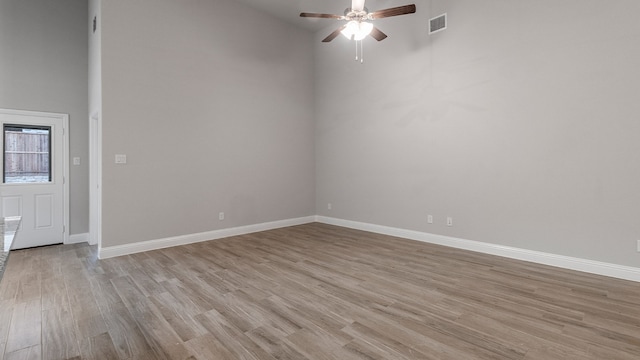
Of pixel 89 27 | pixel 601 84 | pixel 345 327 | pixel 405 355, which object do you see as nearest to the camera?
pixel 405 355

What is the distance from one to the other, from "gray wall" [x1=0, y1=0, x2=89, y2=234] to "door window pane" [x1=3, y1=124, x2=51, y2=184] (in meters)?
0.30

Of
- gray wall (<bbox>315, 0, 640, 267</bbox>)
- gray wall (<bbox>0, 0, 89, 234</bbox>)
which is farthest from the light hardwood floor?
gray wall (<bbox>0, 0, 89, 234</bbox>)

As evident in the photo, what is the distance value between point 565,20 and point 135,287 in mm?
5470

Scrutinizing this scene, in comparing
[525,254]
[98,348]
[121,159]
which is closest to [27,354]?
[98,348]

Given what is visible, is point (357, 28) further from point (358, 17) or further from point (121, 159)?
point (121, 159)

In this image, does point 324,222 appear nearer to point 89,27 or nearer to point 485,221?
point 485,221

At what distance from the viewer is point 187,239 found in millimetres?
4676

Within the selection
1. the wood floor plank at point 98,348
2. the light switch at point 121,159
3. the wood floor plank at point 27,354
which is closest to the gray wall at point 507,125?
the light switch at point 121,159

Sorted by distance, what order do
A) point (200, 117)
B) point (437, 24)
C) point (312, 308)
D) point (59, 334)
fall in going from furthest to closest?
point (200, 117) → point (437, 24) → point (312, 308) → point (59, 334)

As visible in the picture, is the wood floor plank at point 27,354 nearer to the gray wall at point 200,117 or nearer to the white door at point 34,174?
the gray wall at point 200,117

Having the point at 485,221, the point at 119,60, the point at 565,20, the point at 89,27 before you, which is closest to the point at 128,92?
the point at 119,60

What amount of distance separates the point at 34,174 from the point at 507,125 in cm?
683

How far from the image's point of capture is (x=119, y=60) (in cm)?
404

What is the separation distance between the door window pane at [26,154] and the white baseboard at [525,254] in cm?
536
